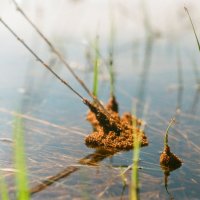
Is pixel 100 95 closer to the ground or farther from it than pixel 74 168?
farther from it

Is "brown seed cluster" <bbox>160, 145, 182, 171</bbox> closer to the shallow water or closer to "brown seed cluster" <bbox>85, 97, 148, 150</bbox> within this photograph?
the shallow water

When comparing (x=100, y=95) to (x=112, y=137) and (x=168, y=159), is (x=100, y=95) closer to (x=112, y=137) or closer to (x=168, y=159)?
(x=112, y=137)

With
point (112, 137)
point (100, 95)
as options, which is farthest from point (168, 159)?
point (100, 95)

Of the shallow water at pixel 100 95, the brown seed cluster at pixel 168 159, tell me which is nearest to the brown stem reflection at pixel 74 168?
the shallow water at pixel 100 95

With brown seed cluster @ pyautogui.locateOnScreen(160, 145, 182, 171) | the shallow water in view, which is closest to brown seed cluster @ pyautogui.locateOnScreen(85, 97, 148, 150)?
the shallow water

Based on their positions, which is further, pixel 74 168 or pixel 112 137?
pixel 112 137

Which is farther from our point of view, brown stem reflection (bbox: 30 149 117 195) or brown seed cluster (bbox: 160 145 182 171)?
brown seed cluster (bbox: 160 145 182 171)

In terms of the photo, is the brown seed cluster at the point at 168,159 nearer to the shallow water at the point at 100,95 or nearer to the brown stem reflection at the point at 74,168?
the shallow water at the point at 100,95
